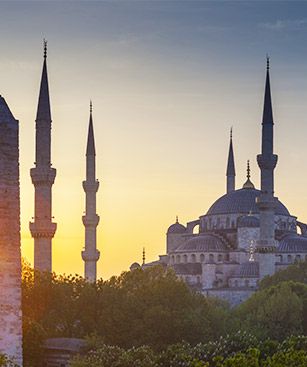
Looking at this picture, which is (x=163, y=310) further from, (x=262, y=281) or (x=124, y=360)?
→ (x=262, y=281)

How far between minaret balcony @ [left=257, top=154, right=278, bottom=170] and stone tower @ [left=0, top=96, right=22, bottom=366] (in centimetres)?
3143

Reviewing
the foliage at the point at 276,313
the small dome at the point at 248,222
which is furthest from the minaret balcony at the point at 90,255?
the small dome at the point at 248,222

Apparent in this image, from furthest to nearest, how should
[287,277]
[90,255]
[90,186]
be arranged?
[90,255]
[90,186]
[287,277]

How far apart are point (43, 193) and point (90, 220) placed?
9.75m

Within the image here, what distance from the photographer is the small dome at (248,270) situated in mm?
53497

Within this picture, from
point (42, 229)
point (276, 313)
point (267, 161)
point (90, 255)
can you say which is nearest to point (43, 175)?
point (42, 229)

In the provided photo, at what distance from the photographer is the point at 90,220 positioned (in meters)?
47.6

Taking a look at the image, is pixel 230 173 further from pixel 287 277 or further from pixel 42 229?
pixel 42 229

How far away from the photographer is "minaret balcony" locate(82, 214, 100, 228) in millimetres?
47562

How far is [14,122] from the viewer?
15609 mm

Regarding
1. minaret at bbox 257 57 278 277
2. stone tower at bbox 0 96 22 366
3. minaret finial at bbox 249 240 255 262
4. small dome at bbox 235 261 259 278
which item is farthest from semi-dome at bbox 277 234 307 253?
stone tower at bbox 0 96 22 366

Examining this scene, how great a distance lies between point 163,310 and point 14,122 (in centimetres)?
1437

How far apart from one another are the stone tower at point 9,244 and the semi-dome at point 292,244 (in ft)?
137

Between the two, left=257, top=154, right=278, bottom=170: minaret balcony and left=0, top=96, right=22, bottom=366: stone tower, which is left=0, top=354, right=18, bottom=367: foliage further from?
left=257, top=154, right=278, bottom=170: minaret balcony
